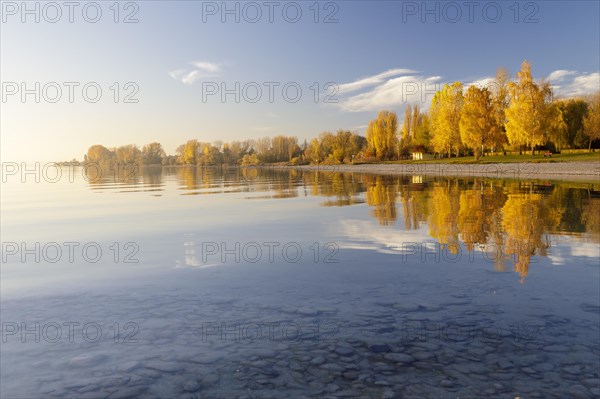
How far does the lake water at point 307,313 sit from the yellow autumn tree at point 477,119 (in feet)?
180

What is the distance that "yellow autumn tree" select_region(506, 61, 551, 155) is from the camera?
58875 mm

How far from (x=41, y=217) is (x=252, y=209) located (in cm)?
982

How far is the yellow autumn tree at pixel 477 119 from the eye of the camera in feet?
214

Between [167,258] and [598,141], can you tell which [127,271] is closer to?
[167,258]

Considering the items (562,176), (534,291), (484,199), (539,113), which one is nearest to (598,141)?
(539,113)

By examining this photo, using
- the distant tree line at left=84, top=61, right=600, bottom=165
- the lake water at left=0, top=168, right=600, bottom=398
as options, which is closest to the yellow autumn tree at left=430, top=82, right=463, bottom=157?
the distant tree line at left=84, top=61, right=600, bottom=165

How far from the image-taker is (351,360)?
211 inches

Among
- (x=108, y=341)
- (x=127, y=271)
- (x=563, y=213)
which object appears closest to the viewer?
(x=108, y=341)

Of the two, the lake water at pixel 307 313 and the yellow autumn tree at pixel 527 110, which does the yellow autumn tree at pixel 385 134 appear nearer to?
the yellow autumn tree at pixel 527 110

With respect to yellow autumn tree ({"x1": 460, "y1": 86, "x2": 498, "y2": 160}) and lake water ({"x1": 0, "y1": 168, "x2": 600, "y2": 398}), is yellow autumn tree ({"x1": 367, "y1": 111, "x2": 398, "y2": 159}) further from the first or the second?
lake water ({"x1": 0, "y1": 168, "x2": 600, "y2": 398})

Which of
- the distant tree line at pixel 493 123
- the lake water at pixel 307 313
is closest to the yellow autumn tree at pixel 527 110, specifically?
the distant tree line at pixel 493 123

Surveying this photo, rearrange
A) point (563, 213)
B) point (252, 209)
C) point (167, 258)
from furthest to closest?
point (252, 209)
point (563, 213)
point (167, 258)

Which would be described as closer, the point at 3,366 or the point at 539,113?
the point at 3,366

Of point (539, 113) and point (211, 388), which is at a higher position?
point (539, 113)
